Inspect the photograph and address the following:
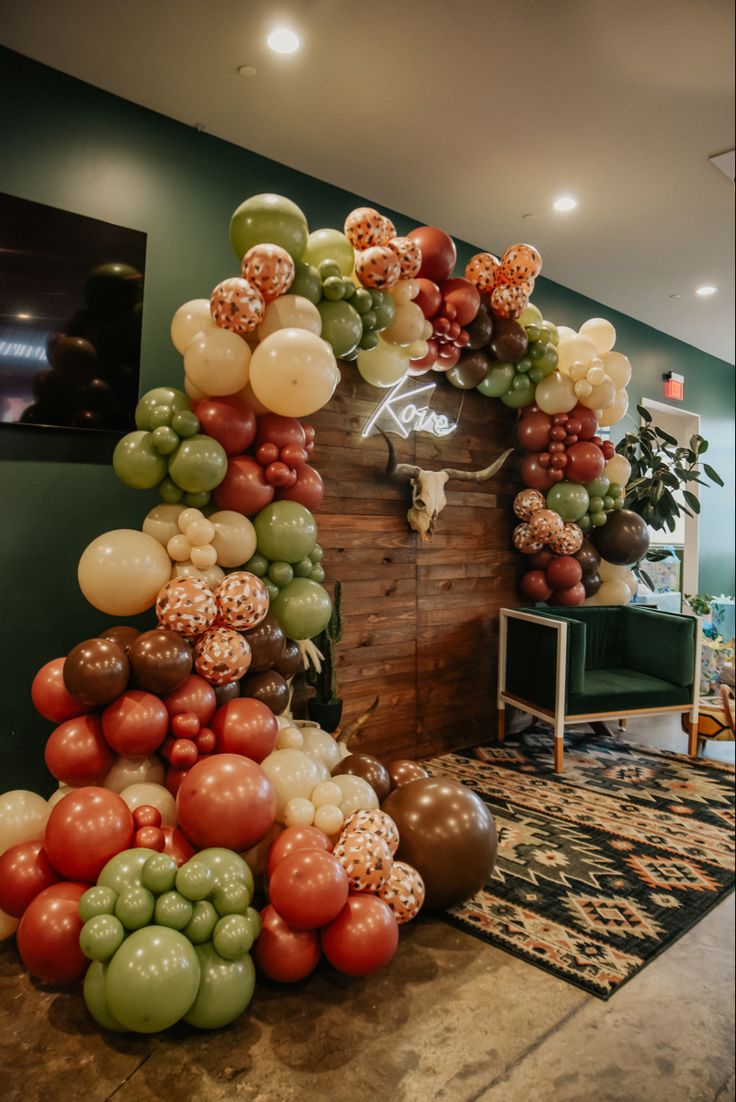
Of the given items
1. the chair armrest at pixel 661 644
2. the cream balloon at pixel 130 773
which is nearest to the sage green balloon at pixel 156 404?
the cream balloon at pixel 130 773

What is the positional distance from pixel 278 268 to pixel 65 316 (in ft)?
2.63

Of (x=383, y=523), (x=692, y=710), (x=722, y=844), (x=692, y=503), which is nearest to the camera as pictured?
(x=722, y=844)

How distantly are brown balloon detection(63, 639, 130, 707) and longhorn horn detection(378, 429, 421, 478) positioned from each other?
5.57ft

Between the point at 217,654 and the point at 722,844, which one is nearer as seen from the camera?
the point at 217,654

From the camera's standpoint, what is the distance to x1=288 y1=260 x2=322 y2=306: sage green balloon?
8.02ft

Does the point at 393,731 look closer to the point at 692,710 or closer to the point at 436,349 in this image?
the point at 692,710

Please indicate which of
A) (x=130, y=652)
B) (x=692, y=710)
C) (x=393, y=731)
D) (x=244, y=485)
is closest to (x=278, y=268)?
(x=244, y=485)

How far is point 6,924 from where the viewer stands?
1.98 m

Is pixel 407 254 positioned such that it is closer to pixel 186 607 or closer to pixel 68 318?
pixel 68 318

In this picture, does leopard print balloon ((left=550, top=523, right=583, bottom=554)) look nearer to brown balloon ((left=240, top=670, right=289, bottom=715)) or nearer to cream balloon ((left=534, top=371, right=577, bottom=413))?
cream balloon ((left=534, top=371, right=577, bottom=413))

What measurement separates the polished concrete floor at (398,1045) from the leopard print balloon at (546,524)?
2.24 meters

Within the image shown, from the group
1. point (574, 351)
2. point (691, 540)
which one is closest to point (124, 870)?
point (574, 351)

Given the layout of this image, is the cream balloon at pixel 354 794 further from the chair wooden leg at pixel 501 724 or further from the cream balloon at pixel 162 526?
the chair wooden leg at pixel 501 724

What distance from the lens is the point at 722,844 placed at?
108 inches
